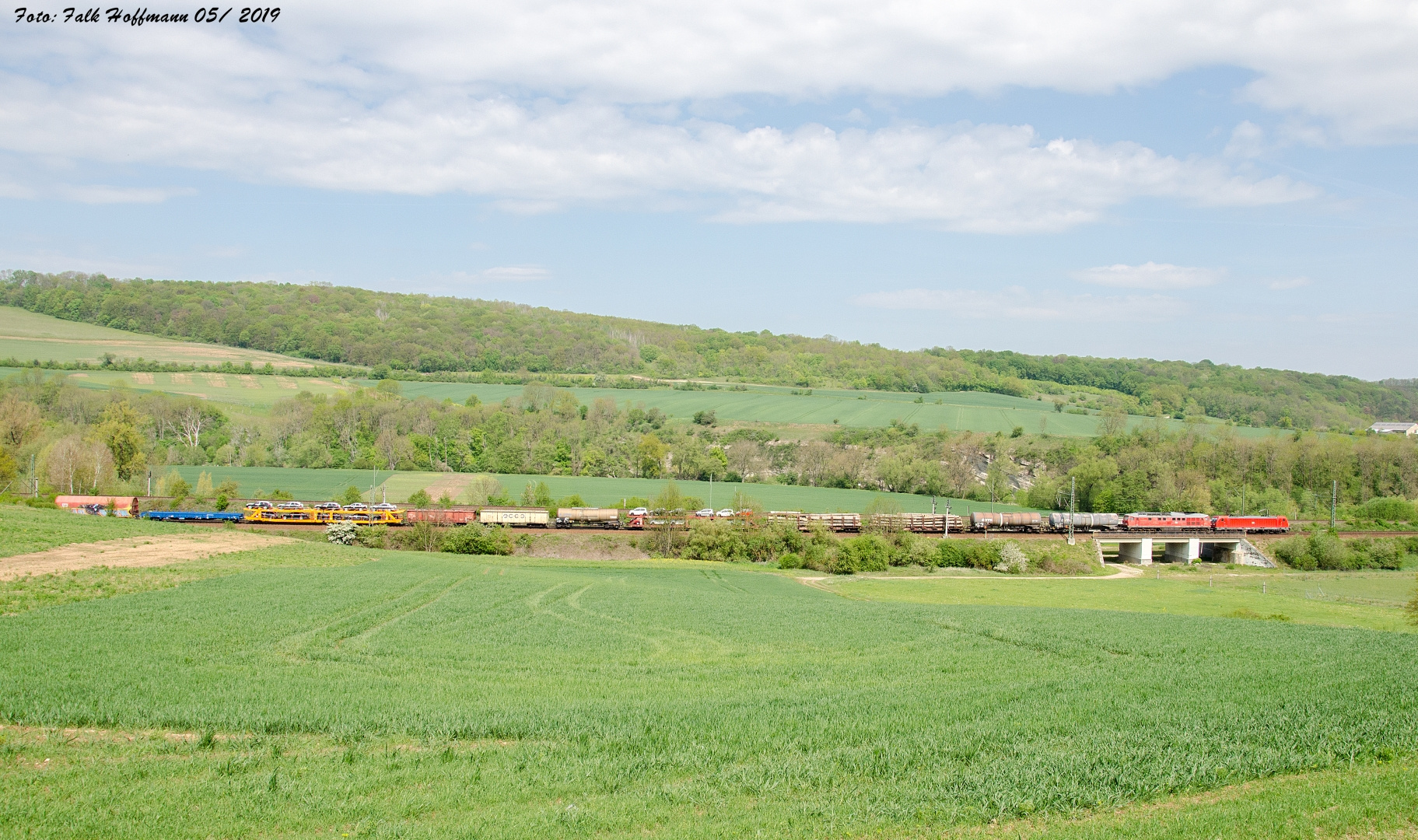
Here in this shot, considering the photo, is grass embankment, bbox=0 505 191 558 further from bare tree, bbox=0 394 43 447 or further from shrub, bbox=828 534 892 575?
shrub, bbox=828 534 892 575

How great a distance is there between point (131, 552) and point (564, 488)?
5758 cm

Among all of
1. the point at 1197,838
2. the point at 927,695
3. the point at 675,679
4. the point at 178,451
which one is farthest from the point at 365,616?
the point at 178,451

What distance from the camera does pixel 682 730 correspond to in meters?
15.5

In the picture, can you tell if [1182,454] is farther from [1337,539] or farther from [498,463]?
[498,463]

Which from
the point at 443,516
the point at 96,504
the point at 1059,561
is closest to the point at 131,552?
the point at 443,516

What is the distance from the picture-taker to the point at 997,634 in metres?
28.5

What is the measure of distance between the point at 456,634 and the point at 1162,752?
68.7 ft

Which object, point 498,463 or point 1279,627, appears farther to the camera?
point 498,463

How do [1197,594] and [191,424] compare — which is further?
[191,424]

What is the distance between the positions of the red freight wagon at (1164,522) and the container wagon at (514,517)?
5889cm

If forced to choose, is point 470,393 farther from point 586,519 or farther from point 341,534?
point 341,534

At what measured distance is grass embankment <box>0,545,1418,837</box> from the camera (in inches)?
456

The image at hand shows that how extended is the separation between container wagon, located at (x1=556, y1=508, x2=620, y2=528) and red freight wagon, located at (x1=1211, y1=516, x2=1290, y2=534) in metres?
61.7

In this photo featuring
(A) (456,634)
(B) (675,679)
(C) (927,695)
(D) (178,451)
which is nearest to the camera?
(C) (927,695)
